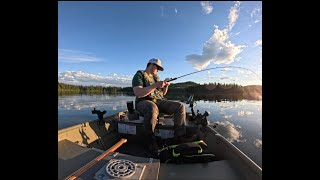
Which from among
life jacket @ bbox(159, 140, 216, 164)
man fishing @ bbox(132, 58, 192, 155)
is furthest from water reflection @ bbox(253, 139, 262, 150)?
life jacket @ bbox(159, 140, 216, 164)

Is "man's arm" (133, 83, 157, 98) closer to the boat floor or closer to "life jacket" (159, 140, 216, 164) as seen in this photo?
"life jacket" (159, 140, 216, 164)

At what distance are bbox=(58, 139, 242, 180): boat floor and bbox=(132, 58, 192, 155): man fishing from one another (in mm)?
974

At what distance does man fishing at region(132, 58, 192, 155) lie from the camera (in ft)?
11.8

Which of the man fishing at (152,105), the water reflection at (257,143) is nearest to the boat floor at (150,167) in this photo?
the man fishing at (152,105)

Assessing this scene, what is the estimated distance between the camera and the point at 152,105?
12.0 ft

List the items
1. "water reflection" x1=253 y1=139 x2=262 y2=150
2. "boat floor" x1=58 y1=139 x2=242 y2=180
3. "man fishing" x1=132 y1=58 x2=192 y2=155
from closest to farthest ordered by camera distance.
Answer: "boat floor" x1=58 y1=139 x2=242 y2=180 → "man fishing" x1=132 y1=58 x2=192 y2=155 → "water reflection" x1=253 y1=139 x2=262 y2=150

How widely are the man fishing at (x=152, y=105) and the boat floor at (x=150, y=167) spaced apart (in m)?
0.97

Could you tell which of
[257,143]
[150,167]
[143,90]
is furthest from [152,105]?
[257,143]
